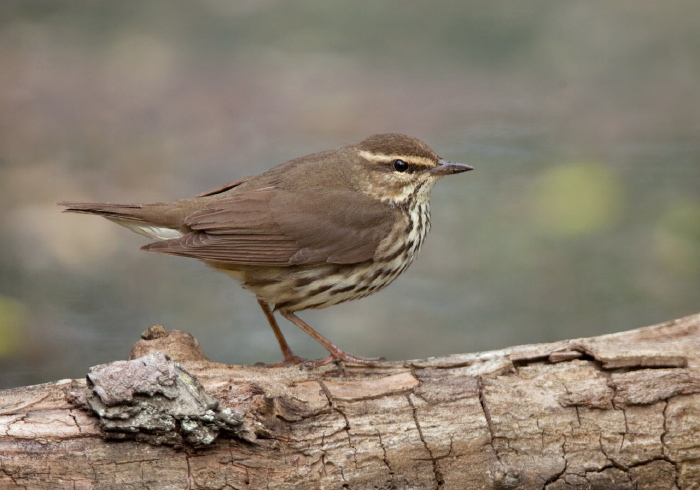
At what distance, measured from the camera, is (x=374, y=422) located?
173 inches

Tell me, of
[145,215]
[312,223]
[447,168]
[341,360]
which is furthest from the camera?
[447,168]

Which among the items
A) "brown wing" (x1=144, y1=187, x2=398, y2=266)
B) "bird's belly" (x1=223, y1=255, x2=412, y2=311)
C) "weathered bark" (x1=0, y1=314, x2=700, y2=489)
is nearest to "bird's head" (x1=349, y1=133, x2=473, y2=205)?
"brown wing" (x1=144, y1=187, x2=398, y2=266)

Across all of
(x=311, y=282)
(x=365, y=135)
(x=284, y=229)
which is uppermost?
(x=365, y=135)

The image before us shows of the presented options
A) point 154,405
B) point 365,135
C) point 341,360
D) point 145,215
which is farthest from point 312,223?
point 365,135

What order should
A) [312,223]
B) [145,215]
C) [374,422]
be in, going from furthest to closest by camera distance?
[312,223]
[145,215]
[374,422]

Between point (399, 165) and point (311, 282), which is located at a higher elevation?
point (399, 165)

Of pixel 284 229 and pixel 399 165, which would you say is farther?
pixel 399 165

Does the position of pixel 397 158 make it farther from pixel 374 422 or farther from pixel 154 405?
pixel 154 405

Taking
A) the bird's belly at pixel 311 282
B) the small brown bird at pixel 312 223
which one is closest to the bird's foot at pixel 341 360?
the small brown bird at pixel 312 223

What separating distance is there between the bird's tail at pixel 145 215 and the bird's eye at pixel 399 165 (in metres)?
1.30

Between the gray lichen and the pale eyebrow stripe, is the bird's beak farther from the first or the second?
the gray lichen

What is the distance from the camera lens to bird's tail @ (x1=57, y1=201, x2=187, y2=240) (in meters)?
5.12

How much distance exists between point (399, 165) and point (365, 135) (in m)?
4.16

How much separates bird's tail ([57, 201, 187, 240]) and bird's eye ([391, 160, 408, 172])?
1.30 metres
